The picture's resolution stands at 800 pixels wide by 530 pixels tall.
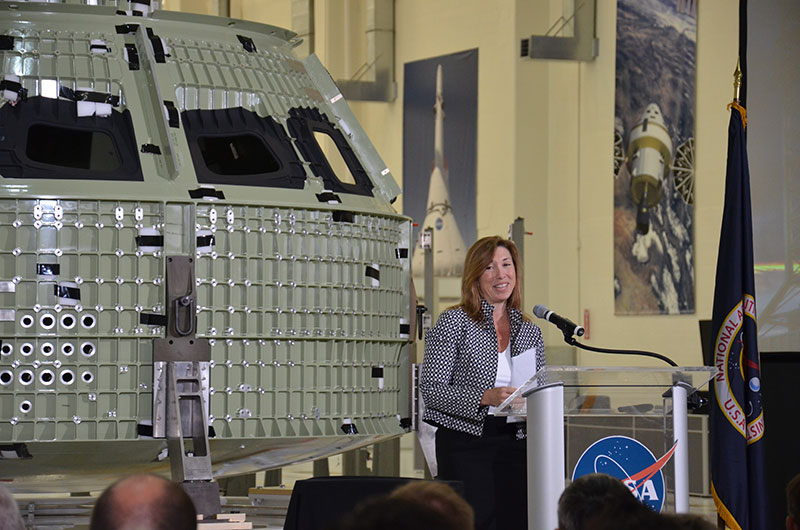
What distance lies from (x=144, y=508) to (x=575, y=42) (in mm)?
13073

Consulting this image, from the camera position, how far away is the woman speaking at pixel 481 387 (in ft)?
19.1

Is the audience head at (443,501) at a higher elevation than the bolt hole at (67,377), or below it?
higher

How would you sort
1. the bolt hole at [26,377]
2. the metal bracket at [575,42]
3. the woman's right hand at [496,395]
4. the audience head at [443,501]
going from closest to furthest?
the audience head at [443,501], the woman's right hand at [496,395], the bolt hole at [26,377], the metal bracket at [575,42]

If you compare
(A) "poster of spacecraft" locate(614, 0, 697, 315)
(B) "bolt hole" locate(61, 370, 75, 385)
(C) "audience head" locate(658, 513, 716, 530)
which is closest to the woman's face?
(B) "bolt hole" locate(61, 370, 75, 385)

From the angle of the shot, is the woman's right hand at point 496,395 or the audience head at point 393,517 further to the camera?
the woman's right hand at point 496,395

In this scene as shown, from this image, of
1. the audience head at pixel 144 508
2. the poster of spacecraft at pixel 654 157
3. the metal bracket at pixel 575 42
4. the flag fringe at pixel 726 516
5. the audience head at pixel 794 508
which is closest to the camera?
the audience head at pixel 144 508

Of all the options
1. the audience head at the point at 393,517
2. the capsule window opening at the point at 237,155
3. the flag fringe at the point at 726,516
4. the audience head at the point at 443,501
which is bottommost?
the flag fringe at the point at 726,516

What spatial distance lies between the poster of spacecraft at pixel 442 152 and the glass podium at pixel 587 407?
11.7 m

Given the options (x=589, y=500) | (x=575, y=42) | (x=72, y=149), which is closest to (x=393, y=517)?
(x=589, y=500)

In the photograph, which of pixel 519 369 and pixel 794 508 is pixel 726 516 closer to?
pixel 519 369

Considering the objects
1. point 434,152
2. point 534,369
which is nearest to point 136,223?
point 534,369

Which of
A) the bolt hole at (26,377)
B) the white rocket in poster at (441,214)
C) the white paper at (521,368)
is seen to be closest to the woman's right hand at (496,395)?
the white paper at (521,368)

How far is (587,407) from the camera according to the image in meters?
5.01

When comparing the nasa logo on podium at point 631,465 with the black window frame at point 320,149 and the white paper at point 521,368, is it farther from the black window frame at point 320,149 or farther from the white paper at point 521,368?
the black window frame at point 320,149
